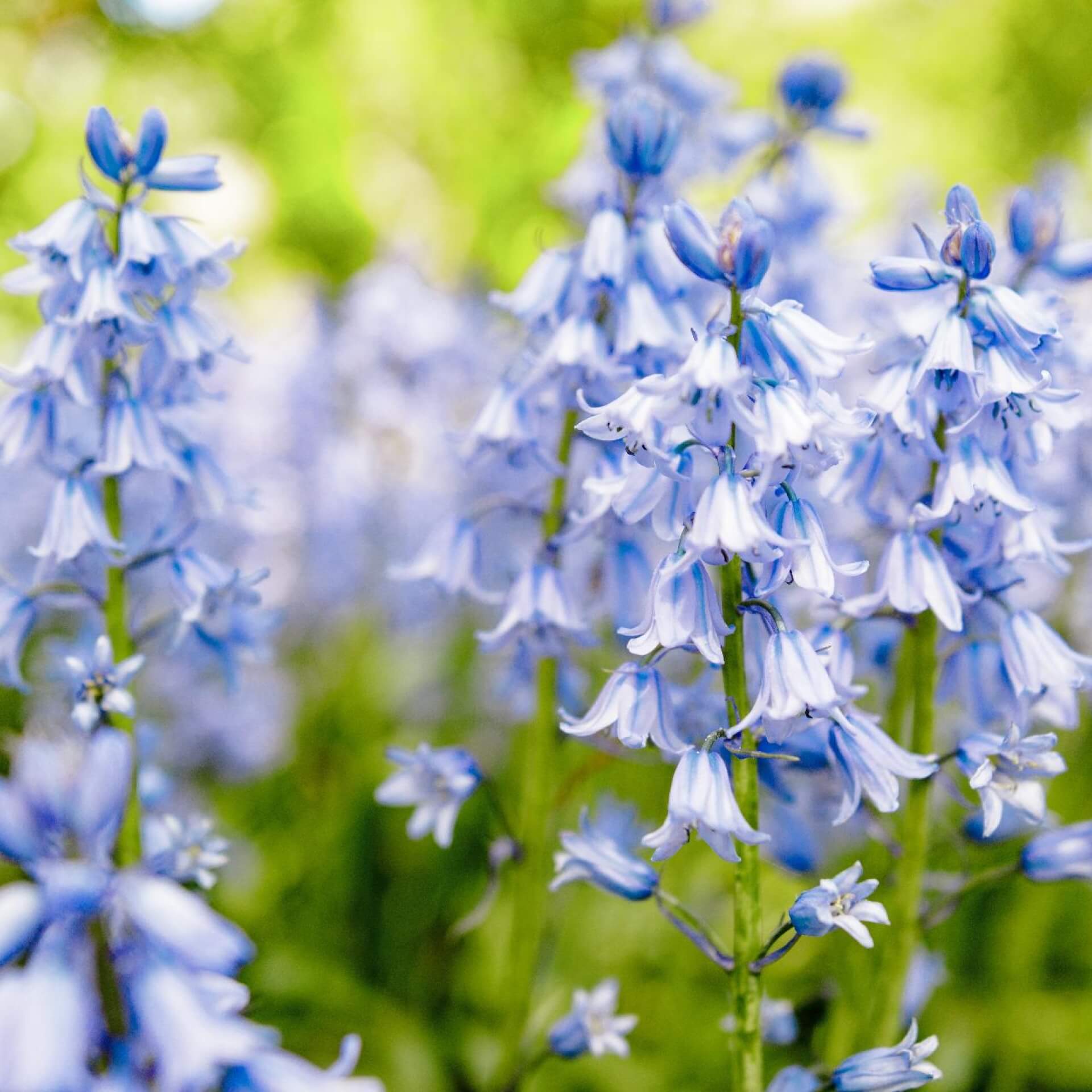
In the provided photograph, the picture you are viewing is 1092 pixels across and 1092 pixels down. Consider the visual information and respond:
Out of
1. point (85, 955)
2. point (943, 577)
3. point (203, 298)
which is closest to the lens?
point (85, 955)

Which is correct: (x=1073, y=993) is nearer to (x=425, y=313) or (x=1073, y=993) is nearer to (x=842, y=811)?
(x=842, y=811)

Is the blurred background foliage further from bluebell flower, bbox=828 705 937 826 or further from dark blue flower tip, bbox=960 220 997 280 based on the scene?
dark blue flower tip, bbox=960 220 997 280

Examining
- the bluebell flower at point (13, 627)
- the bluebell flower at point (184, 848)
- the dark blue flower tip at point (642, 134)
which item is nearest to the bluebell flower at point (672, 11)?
the dark blue flower tip at point (642, 134)

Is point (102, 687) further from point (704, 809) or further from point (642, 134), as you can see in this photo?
point (642, 134)

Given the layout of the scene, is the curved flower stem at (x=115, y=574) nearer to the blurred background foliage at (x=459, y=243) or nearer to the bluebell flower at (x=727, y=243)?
the blurred background foliage at (x=459, y=243)

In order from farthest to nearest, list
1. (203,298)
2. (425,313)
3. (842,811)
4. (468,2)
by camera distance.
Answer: (468,2) < (203,298) < (425,313) < (842,811)

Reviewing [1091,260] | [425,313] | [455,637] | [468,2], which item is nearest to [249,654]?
[1091,260]
